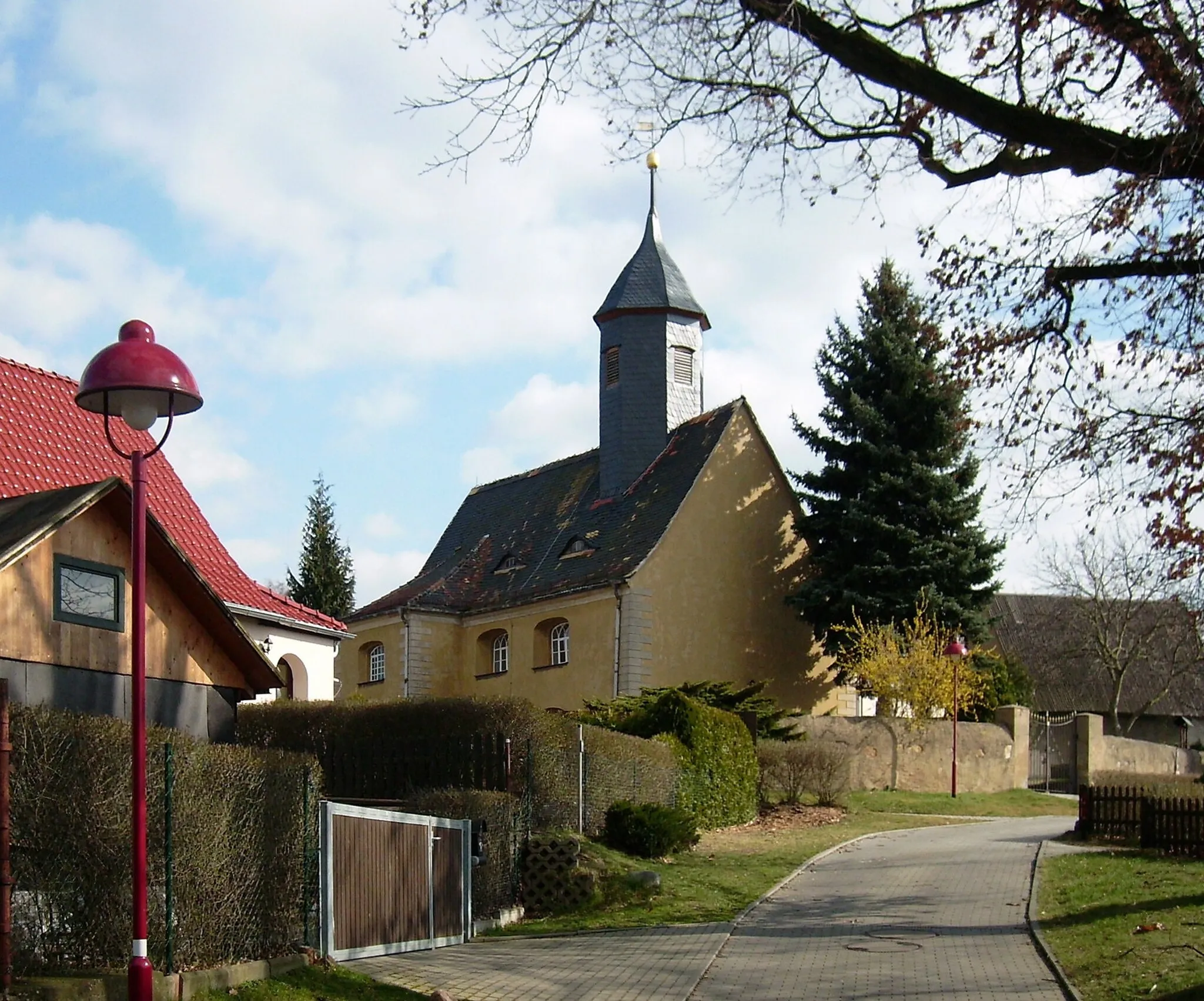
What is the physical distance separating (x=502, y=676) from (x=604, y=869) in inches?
1081

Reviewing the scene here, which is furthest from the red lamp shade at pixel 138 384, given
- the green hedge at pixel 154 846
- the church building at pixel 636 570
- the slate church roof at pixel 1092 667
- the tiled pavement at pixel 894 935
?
the slate church roof at pixel 1092 667

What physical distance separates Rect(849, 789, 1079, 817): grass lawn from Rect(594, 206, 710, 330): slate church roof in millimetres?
16598

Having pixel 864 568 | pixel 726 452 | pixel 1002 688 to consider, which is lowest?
pixel 1002 688

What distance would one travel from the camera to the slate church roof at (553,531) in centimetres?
4269

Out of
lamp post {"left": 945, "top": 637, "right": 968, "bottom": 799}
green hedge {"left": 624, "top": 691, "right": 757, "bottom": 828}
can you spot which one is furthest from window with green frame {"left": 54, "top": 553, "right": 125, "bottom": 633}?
lamp post {"left": 945, "top": 637, "right": 968, "bottom": 799}

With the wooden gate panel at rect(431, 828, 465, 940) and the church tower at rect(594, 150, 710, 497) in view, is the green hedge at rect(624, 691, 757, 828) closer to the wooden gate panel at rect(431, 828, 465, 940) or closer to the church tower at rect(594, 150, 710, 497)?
the wooden gate panel at rect(431, 828, 465, 940)

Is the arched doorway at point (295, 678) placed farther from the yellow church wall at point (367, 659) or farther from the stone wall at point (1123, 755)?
the stone wall at point (1123, 755)

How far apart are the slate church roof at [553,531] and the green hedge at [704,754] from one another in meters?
12.3

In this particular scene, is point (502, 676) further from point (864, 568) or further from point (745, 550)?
point (864, 568)

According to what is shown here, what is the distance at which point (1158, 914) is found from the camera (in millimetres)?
16266

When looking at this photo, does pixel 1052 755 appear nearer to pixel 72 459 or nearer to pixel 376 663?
pixel 376 663

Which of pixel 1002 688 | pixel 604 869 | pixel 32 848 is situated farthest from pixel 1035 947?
pixel 1002 688

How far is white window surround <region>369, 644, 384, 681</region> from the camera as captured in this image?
48.9 metres

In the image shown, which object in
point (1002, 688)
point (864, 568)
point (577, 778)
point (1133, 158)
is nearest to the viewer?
point (1133, 158)
